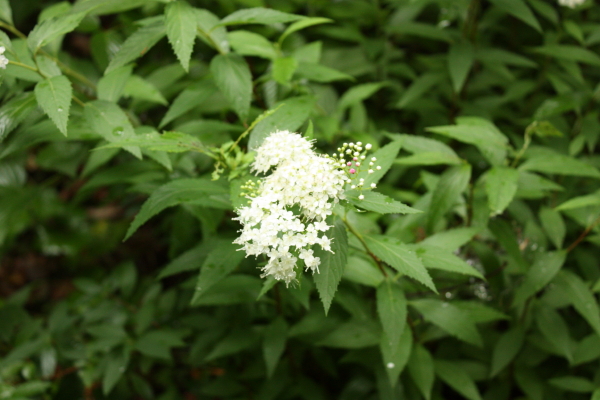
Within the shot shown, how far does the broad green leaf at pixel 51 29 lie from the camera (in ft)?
5.41

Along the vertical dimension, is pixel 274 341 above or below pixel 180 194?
below

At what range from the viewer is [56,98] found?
1.55 metres

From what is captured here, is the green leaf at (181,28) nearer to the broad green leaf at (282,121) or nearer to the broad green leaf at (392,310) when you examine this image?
the broad green leaf at (282,121)

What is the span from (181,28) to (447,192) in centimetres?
125

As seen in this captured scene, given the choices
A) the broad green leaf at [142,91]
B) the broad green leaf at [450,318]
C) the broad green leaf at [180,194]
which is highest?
the broad green leaf at [142,91]

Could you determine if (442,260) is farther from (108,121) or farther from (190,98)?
(108,121)

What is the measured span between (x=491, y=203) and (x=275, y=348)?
3.82 ft

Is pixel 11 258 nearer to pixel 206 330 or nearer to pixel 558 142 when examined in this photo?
pixel 206 330

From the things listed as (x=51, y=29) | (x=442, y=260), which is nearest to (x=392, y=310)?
(x=442, y=260)

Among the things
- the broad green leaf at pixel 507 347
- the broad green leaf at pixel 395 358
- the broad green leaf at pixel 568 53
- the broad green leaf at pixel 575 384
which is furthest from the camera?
the broad green leaf at pixel 568 53

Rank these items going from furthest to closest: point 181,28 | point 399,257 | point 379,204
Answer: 1. point 181,28
2. point 399,257
3. point 379,204

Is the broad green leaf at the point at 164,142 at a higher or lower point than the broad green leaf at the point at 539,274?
higher

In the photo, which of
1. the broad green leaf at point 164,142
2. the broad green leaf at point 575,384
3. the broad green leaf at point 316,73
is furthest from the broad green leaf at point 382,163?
the broad green leaf at point 575,384

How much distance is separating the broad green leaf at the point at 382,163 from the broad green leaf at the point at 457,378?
3.92 feet
